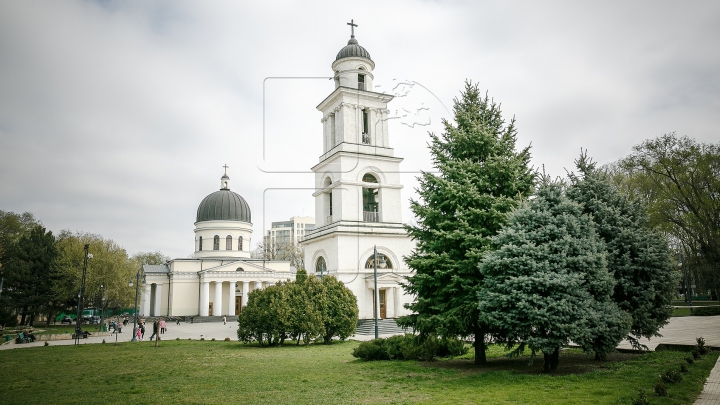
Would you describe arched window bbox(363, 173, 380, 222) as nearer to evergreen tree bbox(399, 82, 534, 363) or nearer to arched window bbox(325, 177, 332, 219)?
arched window bbox(325, 177, 332, 219)

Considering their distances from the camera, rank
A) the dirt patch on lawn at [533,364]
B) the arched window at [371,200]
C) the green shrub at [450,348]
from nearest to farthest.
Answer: the dirt patch on lawn at [533,364]
the green shrub at [450,348]
the arched window at [371,200]

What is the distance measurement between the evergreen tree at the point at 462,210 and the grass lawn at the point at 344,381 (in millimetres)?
1725

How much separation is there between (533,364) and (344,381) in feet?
18.9

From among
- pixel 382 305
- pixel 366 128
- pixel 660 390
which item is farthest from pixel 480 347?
pixel 366 128

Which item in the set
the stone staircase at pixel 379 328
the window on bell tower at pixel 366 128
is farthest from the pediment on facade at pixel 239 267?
the window on bell tower at pixel 366 128

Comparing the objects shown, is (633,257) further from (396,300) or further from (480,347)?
(396,300)

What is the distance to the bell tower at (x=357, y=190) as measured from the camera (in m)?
31.2

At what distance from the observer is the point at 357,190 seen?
106 feet

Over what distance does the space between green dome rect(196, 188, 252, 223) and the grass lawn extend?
4501 cm

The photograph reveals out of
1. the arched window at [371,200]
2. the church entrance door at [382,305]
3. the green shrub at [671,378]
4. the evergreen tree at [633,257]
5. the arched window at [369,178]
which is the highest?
the arched window at [369,178]

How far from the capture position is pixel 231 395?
10.0 m

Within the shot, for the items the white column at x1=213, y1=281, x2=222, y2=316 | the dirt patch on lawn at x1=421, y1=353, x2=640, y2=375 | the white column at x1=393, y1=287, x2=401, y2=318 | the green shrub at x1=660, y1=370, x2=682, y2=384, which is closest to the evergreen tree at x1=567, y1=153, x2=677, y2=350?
the dirt patch on lawn at x1=421, y1=353, x2=640, y2=375

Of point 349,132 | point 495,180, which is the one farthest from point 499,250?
point 349,132

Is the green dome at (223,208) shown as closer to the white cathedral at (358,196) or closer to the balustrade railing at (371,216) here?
the white cathedral at (358,196)
